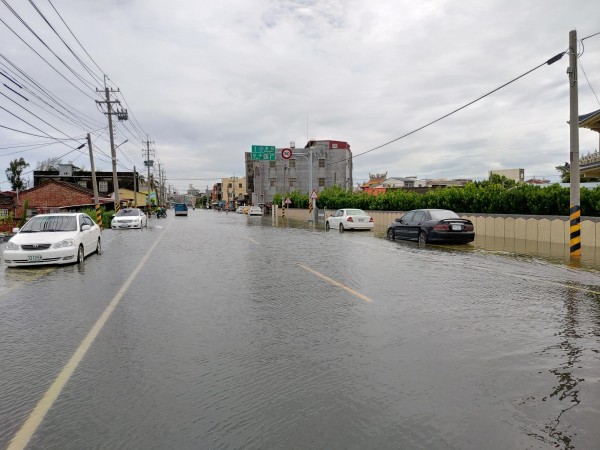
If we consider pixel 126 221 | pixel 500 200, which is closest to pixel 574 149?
pixel 500 200

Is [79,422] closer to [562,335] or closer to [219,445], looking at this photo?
[219,445]

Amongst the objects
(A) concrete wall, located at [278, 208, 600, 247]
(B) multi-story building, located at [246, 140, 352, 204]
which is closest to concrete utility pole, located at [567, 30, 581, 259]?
(A) concrete wall, located at [278, 208, 600, 247]

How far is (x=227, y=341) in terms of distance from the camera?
5.62 metres

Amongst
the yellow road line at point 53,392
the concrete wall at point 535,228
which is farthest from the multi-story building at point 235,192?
the yellow road line at point 53,392

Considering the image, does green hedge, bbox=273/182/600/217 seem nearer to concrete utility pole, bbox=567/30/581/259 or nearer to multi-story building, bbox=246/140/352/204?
concrete utility pole, bbox=567/30/581/259

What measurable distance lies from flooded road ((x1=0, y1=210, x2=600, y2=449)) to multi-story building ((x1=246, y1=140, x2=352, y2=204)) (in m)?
83.1

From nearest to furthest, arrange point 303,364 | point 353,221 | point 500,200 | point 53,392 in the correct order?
point 53,392 → point 303,364 → point 500,200 → point 353,221

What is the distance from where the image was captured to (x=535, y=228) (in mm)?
21719

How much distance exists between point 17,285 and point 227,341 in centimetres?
675

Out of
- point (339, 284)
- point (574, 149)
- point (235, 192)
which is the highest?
point (235, 192)

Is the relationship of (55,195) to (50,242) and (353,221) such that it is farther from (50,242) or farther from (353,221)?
(50,242)

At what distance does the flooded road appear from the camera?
3.38 metres

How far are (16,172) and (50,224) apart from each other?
83517 millimetres

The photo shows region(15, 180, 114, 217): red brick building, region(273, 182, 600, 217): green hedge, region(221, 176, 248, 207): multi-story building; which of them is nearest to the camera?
region(273, 182, 600, 217): green hedge
